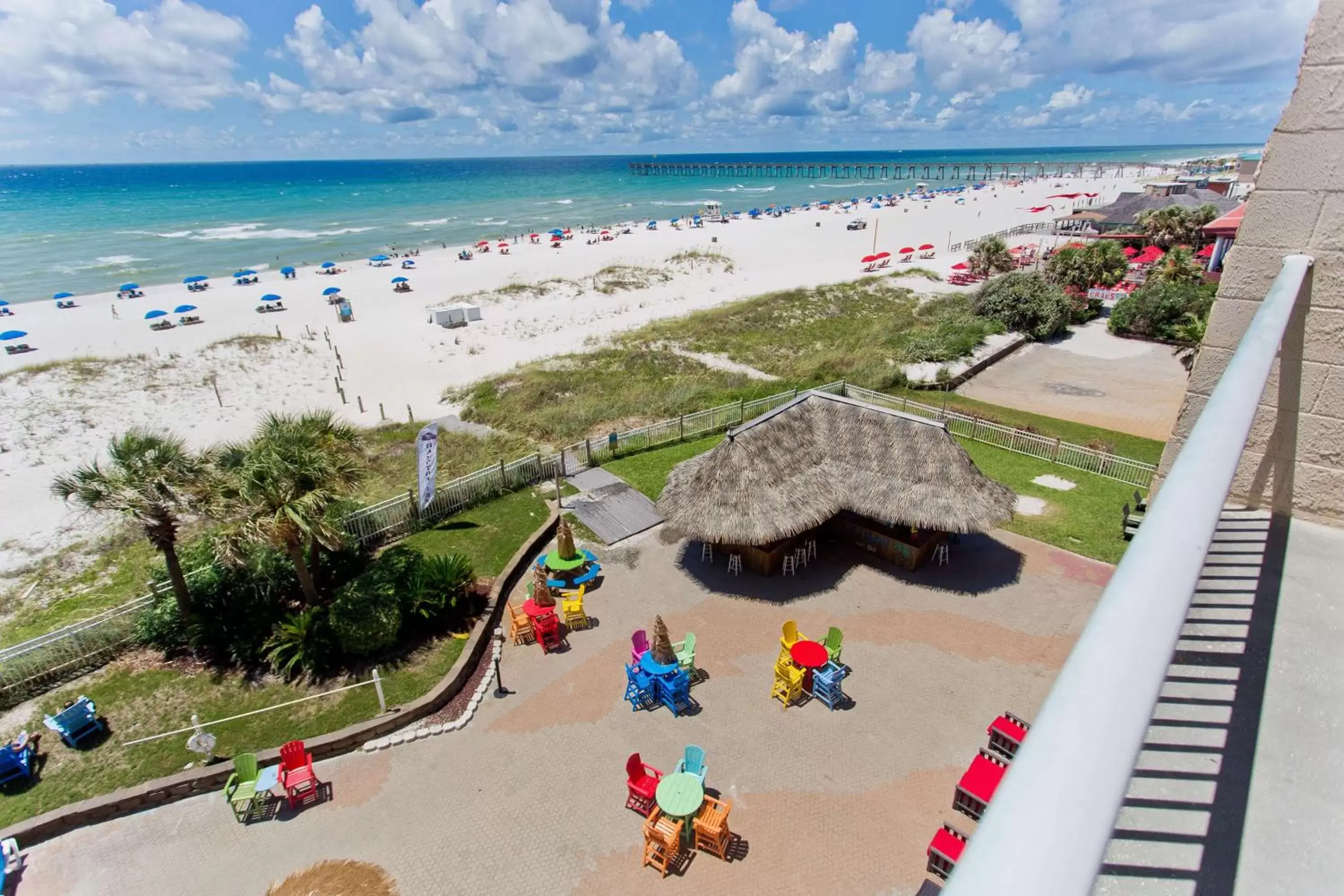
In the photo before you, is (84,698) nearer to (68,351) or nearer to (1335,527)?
(1335,527)

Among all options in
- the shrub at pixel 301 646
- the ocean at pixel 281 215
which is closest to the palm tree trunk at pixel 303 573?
the shrub at pixel 301 646

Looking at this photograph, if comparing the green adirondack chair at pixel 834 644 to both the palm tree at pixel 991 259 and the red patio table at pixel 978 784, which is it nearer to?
the red patio table at pixel 978 784

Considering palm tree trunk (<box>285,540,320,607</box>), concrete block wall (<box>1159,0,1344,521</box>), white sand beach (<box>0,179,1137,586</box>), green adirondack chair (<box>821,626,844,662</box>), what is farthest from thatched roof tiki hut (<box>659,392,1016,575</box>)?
white sand beach (<box>0,179,1137,586</box>)

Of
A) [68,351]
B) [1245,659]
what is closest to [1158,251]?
[1245,659]

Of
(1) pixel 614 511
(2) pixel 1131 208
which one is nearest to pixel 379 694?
(1) pixel 614 511

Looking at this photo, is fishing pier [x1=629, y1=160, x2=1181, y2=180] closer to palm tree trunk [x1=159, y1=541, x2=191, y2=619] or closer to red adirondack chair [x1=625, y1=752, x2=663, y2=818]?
red adirondack chair [x1=625, y1=752, x2=663, y2=818]

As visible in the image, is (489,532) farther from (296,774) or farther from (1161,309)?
(1161,309)
